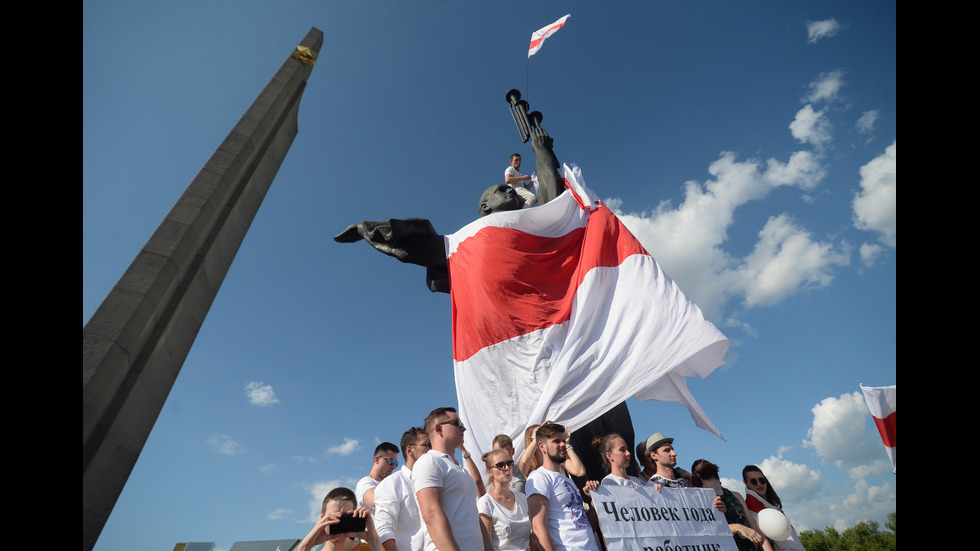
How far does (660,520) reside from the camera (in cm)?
427

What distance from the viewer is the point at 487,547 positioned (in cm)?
358

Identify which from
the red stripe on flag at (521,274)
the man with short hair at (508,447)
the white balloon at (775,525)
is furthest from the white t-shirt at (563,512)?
the red stripe on flag at (521,274)

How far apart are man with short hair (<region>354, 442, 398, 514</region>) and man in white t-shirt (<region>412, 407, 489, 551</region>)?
1.56m

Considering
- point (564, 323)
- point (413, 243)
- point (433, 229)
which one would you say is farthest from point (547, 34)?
point (564, 323)

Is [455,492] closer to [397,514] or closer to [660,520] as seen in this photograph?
[397,514]

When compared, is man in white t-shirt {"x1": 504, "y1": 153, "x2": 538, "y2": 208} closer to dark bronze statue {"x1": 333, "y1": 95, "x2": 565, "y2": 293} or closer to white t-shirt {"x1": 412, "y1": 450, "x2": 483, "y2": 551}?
dark bronze statue {"x1": 333, "y1": 95, "x2": 565, "y2": 293}

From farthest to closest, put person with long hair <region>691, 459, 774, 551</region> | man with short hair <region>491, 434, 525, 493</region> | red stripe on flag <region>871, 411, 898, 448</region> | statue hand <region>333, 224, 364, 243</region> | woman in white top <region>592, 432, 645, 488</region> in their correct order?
statue hand <region>333, 224, 364, 243</region> < red stripe on flag <region>871, 411, 898, 448</region> < person with long hair <region>691, 459, 774, 551</region> < man with short hair <region>491, 434, 525, 493</region> < woman in white top <region>592, 432, 645, 488</region>

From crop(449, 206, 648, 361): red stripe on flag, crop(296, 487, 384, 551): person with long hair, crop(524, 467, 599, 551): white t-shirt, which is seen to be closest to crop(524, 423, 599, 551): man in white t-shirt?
crop(524, 467, 599, 551): white t-shirt

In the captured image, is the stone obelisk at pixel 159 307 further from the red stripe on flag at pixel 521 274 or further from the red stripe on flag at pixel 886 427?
the red stripe on flag at pixel 886 427

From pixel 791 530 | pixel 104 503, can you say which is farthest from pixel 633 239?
pixel 104 503

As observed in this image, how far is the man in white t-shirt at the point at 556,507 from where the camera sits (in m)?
3.80

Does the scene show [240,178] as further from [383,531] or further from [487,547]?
[487,547]

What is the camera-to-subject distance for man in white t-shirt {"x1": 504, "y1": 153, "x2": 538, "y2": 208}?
10.3m

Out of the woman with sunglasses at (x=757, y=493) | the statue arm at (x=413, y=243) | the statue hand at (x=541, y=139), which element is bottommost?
the woman with sunglasses at (x=757, y=493)
